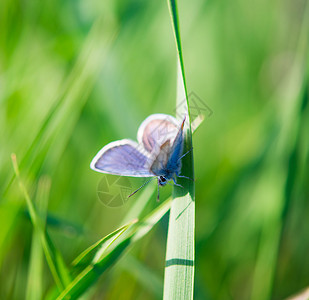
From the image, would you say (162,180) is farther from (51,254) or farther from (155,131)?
(51,254)

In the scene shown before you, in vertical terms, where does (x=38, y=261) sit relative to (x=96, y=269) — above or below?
above

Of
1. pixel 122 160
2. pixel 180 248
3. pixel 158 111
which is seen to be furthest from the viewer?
pixel 158 111

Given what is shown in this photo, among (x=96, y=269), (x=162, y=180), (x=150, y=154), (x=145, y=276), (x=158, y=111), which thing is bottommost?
(x=145, y=276)

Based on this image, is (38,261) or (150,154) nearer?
(38,261)

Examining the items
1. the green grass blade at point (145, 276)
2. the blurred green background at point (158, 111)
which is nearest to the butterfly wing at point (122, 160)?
the blurred green background at point (158, 111)

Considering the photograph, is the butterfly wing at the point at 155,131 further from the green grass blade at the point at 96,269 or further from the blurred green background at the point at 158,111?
the green grass blade at the point at 96,269

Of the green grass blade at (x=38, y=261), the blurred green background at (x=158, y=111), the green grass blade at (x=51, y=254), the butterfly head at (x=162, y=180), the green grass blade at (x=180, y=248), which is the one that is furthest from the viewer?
the blurred green background at (x=158, y=111)

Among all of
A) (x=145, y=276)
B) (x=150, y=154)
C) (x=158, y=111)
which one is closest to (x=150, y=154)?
(x=150, y=154)

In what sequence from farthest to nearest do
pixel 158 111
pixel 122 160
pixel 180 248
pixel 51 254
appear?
1. pixel 158 111
2. pixel 122 160
3. pixel 51 254
4. pixel 180 248
